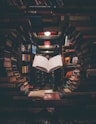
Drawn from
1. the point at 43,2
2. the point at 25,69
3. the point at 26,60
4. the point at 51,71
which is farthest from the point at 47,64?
the point at 26,60

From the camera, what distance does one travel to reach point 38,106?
2600mm

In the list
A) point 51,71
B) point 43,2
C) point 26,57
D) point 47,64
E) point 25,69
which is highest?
point 43,2

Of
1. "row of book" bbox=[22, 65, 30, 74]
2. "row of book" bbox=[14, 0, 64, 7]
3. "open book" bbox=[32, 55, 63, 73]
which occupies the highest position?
"row of book" bbox=[14, 0, 64, 7]

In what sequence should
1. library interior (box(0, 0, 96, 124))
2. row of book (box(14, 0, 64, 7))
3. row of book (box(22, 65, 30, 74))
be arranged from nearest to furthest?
library interior (box(0, 0, 96, 124))
row of book (box(14, 0, 64, 7))
row of book (box(22, 65, 30, 74))

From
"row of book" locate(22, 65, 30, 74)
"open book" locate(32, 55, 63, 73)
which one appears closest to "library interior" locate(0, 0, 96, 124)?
"open book" locate(32, 55, 63, 73)

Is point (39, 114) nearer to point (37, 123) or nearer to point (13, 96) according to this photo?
point (37, 123)

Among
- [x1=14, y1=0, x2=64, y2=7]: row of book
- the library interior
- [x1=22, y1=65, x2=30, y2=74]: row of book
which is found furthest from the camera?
[x1=22, y1=65, x2=30, y2=74]: row of book

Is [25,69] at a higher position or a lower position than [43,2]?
lower

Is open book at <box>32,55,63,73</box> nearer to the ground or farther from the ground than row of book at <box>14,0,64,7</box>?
nearer to the ground

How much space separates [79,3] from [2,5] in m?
1.17

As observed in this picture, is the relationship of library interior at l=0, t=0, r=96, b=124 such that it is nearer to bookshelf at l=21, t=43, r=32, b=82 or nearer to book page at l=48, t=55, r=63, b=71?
book page at l=48, t=55, r=63, b=71

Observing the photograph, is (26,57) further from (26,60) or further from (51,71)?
(51,71)

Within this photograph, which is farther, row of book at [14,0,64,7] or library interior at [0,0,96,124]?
row of book at [14,0,64,7]

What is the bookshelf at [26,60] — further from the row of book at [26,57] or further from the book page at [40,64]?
the book page at [40,64]
